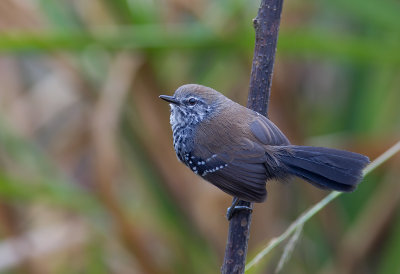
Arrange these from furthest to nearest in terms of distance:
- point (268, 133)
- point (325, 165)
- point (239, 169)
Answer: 1. point (268, 133)
2. point (239, 169)
3. point (325, 165)

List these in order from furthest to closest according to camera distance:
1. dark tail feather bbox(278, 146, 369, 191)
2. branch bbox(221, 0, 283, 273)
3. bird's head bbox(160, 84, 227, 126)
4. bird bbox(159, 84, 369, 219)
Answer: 1. bird's head bbox(160, 84, 227, 126)
2. bird bbox(159, 84, 369, 219)
3. dark tail feather bbox(278, 146, 369, 191)
4. branch bbox(221, 0, 283, 273)

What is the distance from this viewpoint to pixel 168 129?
4.24 meters

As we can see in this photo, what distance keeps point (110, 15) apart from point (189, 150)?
5.02 feet

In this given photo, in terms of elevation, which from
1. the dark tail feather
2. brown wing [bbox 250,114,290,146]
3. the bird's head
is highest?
the bird's head

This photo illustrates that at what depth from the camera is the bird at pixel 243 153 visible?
2594 mm

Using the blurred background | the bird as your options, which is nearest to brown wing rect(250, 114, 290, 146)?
the bird

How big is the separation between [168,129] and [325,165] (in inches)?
68.7

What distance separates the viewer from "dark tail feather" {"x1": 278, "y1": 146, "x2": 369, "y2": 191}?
8.13 ft

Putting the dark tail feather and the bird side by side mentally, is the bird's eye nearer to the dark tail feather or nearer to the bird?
the bird

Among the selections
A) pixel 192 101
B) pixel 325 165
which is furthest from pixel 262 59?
pixel 192 101

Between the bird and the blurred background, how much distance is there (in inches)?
A: 29.2

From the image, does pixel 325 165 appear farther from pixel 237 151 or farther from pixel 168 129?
pixel 168 129

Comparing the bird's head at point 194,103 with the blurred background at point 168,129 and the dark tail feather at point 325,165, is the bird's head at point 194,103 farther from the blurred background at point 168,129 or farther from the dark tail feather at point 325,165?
the blurred background at point 168,129

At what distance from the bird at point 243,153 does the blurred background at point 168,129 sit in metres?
0.74
